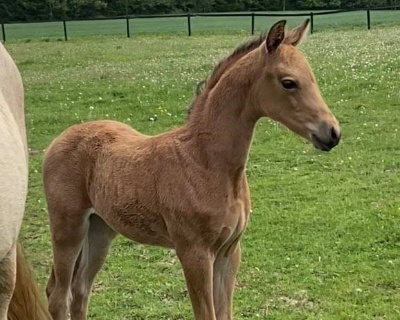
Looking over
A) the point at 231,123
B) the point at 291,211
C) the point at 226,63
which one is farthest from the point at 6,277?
the point at 291,211

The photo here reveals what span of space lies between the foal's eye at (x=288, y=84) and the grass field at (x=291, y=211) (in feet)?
4.91

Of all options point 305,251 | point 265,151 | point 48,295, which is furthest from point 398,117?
point 48,295

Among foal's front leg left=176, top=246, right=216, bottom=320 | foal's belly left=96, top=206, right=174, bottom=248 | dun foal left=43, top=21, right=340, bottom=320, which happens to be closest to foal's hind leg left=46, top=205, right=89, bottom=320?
dun foal left=43, top=21, right=340, bottom=320

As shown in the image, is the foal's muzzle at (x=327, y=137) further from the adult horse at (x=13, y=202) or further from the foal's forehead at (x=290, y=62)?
the adult horse at (x=13, y=202)

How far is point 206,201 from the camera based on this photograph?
10.0ft

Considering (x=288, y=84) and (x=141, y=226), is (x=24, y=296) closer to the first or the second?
(x=141, y=226)

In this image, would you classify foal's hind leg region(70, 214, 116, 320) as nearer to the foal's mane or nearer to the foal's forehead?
the foal's mane

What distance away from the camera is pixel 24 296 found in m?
2.76

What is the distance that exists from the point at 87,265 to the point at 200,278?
0.97 m

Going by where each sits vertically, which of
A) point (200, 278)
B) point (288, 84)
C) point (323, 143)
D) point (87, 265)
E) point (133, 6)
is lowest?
point (133, 6)

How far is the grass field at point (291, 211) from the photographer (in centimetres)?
414

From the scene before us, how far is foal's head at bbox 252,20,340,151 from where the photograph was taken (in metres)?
2.92

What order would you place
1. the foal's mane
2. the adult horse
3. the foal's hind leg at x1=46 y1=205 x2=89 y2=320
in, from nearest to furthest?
the adult horse, the foal's mane, the foal's hind leg at x1=46 y1=205 x2=89 y2=320

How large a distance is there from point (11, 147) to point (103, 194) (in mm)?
1417
